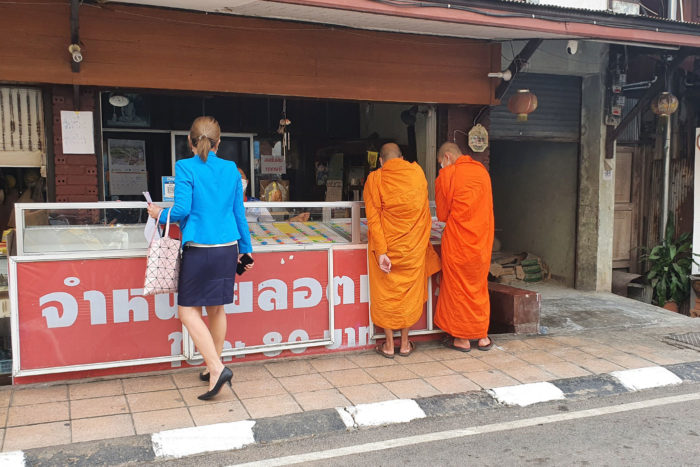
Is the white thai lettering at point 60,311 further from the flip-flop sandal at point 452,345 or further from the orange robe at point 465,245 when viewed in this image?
the flip-flop sandal at point 452,345

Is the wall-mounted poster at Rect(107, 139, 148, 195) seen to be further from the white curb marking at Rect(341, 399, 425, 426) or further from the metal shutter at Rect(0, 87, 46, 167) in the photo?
the white curb marking at Rect(341, 399, 425, 426)

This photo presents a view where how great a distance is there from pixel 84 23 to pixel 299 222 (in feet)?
8.35

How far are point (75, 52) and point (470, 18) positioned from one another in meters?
3.40

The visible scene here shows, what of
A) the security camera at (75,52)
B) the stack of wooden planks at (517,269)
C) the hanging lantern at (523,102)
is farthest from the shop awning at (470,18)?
the stack of wooden planks at (517,269)

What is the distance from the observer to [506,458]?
362cm

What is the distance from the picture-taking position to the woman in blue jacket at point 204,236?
418 cm

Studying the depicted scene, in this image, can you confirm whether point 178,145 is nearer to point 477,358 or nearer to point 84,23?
point 84,23

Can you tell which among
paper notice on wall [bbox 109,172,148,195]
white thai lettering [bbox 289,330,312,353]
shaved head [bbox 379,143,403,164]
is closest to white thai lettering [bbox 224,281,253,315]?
white thai lettering [bbox 289,330,312,353]

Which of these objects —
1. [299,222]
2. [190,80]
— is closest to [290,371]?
[299,222]

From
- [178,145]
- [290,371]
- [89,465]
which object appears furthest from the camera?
[178,145]

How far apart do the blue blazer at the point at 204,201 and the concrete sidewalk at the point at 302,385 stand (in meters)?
1.12

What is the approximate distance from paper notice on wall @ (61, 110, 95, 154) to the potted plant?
776 centimetres

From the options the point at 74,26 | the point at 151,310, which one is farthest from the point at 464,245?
the point at 74,26

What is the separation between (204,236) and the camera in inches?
165
